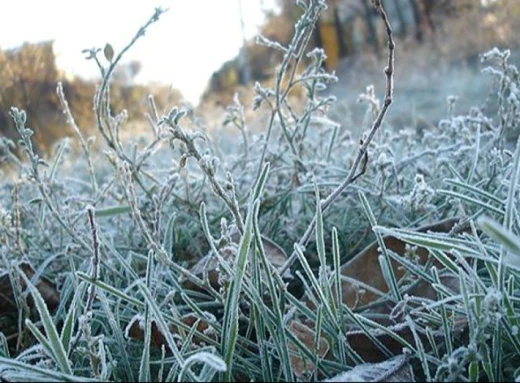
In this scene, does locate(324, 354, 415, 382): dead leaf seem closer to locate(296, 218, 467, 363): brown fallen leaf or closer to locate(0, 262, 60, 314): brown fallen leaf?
locate(296, 218, 467, 363): brown fallen leaf

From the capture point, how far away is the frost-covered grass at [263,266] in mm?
443

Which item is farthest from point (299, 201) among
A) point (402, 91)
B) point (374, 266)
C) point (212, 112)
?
point (402, 91)

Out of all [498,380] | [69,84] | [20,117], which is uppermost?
[69,84]

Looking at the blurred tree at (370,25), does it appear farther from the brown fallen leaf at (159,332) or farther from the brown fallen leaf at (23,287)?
the brown fallen leaf at (159,332)

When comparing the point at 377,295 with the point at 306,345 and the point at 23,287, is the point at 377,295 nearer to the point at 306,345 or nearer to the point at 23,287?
the point at 306,345

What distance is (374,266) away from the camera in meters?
0.70

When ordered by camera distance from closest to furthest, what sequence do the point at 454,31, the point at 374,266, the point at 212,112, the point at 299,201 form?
the point at 374,266
the point at 299,201
the point at 212,112
the point at 454,31

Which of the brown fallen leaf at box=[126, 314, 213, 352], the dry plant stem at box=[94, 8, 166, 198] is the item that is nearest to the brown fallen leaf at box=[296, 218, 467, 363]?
the brown fallen leaf at box=[126, 314, 213, 352]

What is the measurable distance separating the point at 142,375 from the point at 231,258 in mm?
162

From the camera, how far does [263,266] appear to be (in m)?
0.49

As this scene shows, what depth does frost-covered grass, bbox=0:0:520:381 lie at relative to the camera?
0.44 m

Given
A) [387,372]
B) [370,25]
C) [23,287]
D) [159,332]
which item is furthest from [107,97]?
[370,25]

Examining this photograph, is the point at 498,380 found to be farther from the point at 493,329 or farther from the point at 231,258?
the point at 231,258

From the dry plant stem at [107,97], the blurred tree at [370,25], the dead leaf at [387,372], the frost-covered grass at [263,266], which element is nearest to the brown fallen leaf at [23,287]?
the frost-covered grass at [263,266]
